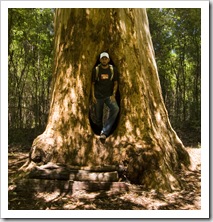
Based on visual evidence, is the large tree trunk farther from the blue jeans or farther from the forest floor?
the forest floor

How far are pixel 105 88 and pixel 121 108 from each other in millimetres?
600

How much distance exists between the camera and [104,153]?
609 centimetres

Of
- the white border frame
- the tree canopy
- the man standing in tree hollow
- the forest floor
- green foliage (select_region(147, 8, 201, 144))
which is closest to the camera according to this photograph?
the white border frame

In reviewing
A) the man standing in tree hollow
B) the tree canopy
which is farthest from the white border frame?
the tree canopy

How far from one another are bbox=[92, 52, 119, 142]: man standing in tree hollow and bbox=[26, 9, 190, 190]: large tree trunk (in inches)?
6.3

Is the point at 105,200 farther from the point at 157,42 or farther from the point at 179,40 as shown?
the point at 179,40

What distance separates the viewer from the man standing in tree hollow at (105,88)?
6.30 meters

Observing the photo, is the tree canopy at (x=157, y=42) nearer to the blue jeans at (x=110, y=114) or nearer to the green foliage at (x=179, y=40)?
the green foliage at (x=179, y=40)

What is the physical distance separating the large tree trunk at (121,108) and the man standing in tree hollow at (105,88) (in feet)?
0.53

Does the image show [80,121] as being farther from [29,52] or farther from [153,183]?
[29,52]

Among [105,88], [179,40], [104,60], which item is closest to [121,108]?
[105,88]

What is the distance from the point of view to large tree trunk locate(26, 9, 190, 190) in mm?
5938

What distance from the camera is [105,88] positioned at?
6.49 metres

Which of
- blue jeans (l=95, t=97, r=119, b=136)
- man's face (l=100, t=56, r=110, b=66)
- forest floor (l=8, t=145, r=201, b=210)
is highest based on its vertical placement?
man's face (l=100, t=56, r=110, b=66)
